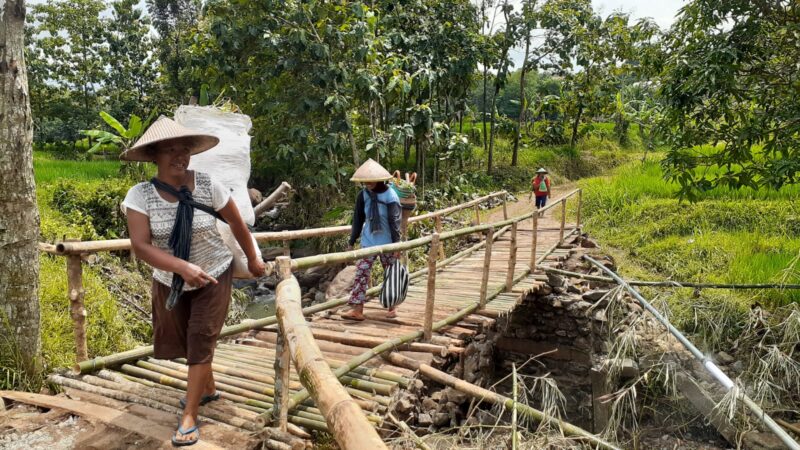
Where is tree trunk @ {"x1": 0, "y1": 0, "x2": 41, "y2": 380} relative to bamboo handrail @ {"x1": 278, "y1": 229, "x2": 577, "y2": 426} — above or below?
above

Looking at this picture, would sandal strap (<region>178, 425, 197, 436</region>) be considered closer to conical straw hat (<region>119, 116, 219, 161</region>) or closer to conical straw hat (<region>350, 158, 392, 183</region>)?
conical straw hat (<region>119, 116, 219, 161</region>)

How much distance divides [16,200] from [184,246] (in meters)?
1.43

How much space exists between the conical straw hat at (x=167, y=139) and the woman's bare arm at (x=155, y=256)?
0.94 ft

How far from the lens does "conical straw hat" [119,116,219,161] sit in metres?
2.17

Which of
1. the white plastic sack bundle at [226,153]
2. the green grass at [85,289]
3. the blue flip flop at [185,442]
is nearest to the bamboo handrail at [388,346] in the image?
the blue flip flop at [185,442]

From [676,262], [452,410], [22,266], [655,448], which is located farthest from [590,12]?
[22,266]

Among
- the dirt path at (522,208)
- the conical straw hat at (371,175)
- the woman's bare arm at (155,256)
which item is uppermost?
the conical straw hat at (371,175)

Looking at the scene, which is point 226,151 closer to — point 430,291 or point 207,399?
point 207,399

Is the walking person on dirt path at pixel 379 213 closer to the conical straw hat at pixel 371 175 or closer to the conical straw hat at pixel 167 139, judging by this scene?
the conical straw hat at pixel 371 175

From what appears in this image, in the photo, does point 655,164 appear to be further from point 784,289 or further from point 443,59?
point 784,289

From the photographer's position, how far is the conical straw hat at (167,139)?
2166 mm

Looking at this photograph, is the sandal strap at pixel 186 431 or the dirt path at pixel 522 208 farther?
the dirt path at pixel 522 208

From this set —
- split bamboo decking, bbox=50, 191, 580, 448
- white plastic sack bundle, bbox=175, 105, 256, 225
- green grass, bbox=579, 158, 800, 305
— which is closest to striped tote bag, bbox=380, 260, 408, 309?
split bamboo decking, bbox=50, 191, 580, 448

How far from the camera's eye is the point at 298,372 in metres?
1.43
